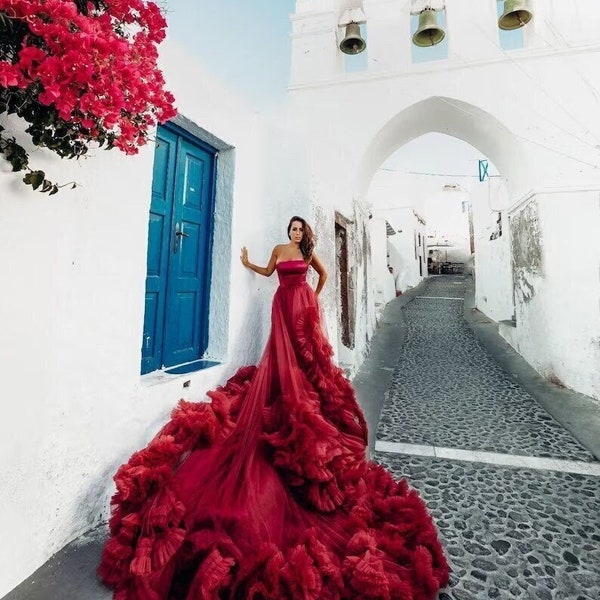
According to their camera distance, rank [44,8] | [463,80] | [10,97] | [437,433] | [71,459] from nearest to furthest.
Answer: [44,8], [10,97], [71,459], [437,433], [463,80]

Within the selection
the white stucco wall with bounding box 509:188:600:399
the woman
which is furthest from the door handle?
the white stucco wall with bounding box 509:188:600:399

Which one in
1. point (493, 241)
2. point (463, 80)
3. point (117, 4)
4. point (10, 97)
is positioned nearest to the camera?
point (10, 97)

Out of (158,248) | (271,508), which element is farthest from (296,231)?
(271,508)

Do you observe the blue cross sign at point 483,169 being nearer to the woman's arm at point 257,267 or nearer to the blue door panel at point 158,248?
the woman's arm at point 257,267

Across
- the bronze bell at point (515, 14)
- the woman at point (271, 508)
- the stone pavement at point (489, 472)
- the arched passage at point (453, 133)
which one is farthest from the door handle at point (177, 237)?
the bronze bell at point (515, 14)

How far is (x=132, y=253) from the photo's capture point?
208 centimetres

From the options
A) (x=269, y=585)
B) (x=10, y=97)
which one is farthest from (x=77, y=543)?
(x=10, y=97)

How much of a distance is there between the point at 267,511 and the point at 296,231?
2240 millimetres

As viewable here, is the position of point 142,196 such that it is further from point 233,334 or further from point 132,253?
point 233,334

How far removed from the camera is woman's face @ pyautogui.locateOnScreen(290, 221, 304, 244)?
324cm

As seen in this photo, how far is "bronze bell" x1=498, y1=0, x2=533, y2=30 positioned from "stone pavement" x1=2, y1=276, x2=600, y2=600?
5441mm

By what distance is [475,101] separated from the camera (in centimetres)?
568

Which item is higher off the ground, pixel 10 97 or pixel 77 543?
pixel 10 97

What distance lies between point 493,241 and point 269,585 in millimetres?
11565
